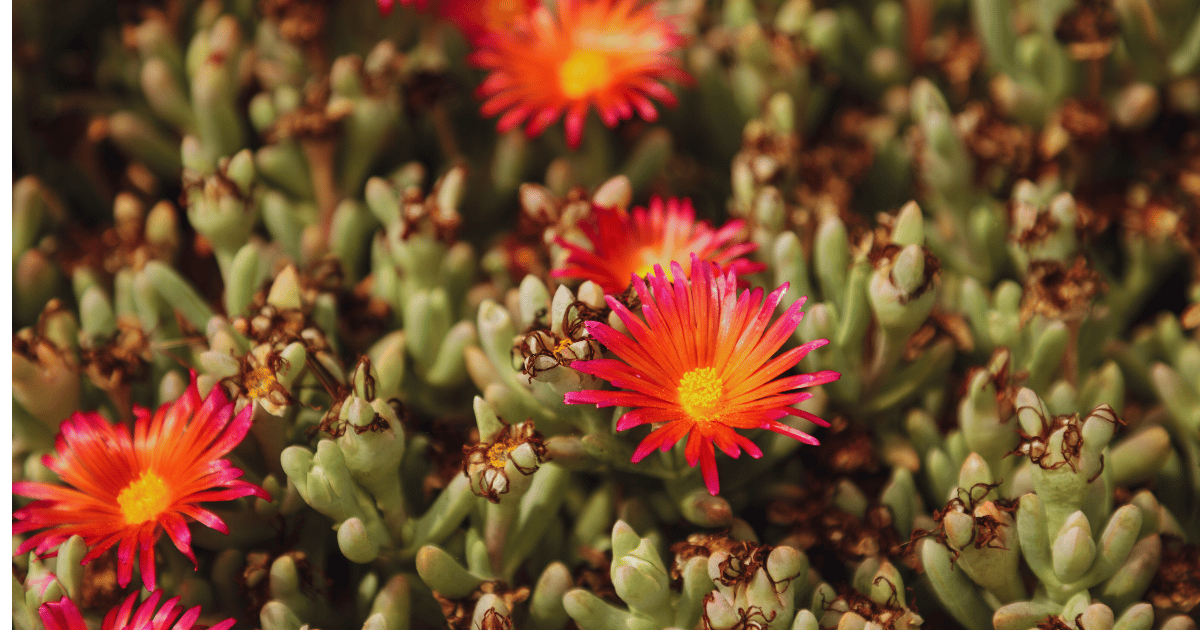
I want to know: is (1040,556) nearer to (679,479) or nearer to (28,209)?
(679,479)

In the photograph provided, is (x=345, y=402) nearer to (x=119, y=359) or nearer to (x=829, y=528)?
(x=119, y=359)

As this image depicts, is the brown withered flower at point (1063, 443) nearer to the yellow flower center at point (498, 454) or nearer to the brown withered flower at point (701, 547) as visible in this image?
the brown withered flower at point (701, 547)

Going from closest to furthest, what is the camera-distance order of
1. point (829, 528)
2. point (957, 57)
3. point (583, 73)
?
point (829, 528) → point (583, 73) → point (957, 57)

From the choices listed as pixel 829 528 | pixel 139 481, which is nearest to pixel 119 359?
pixel 139 481

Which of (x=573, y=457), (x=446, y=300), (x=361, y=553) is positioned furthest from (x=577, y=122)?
(x=361, y=553)

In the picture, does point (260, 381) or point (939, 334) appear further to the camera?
point (939, 334)

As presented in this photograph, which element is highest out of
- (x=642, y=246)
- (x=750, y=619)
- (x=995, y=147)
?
(x=995, y=147)

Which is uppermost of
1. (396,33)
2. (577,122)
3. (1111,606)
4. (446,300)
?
(396,33)
